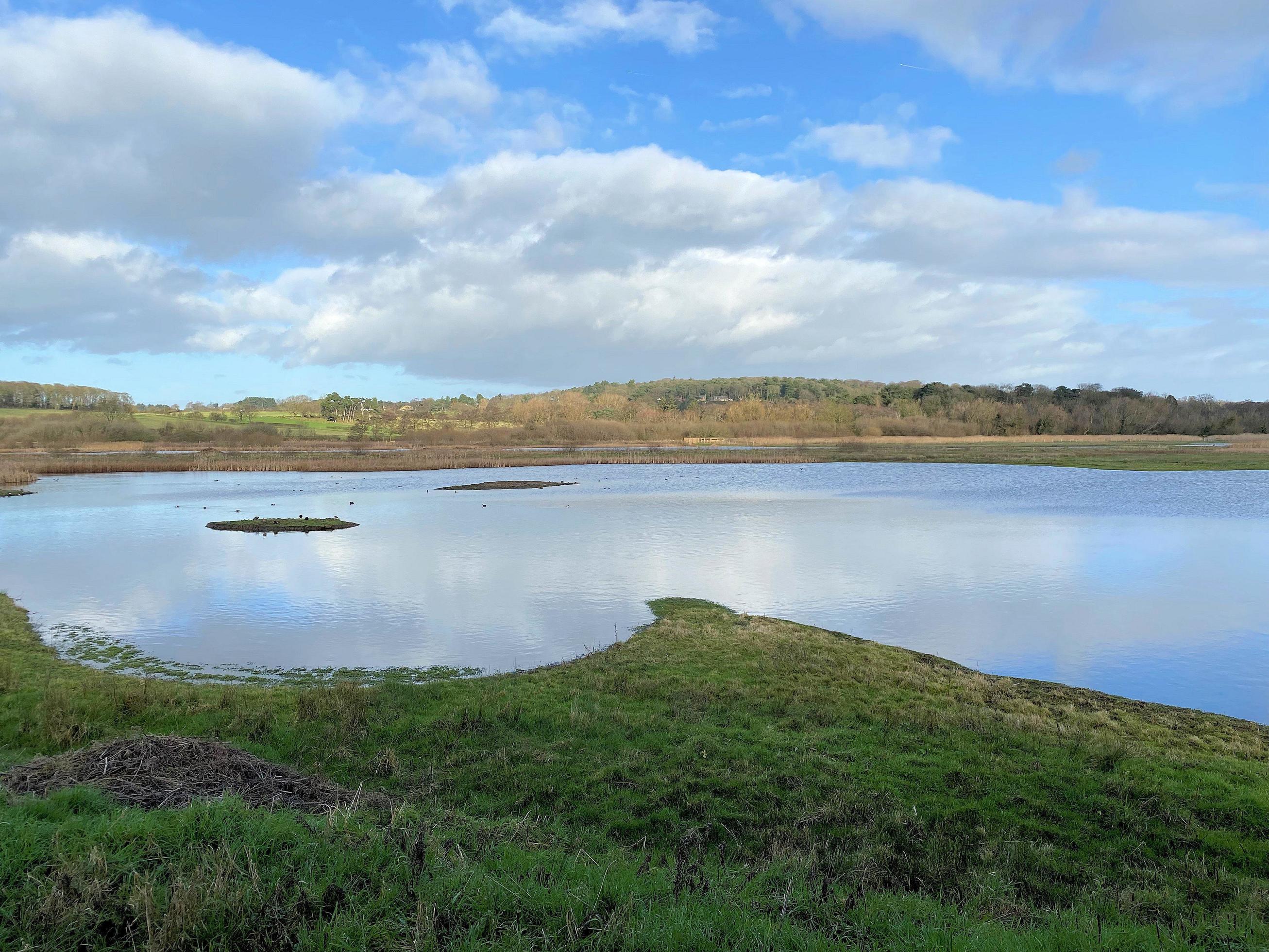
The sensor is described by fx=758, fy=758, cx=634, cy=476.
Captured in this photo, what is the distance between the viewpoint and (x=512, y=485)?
44062 millimetres

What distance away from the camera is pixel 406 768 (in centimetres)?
700

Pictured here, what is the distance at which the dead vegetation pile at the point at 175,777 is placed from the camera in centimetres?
497

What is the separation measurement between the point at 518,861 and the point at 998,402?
442ft

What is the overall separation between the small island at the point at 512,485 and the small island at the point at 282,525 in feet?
51.1

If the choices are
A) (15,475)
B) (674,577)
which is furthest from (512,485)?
(15,475)

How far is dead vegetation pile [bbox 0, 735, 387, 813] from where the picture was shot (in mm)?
4973

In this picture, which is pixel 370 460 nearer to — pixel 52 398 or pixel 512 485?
pixel 512 485

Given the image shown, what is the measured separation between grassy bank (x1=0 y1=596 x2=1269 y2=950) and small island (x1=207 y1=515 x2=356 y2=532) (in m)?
14.8

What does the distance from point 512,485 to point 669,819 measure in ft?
127

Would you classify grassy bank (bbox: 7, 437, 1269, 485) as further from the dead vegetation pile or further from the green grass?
the dead vegetation pile

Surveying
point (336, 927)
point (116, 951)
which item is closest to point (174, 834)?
point (116, 951)

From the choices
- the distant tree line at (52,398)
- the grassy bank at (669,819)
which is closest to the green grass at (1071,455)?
the grassy bank at (669,819)

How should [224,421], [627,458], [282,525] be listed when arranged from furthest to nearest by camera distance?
[224,421], [627,458], [282,525]

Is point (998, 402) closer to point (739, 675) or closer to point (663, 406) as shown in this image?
point (663, 406)
